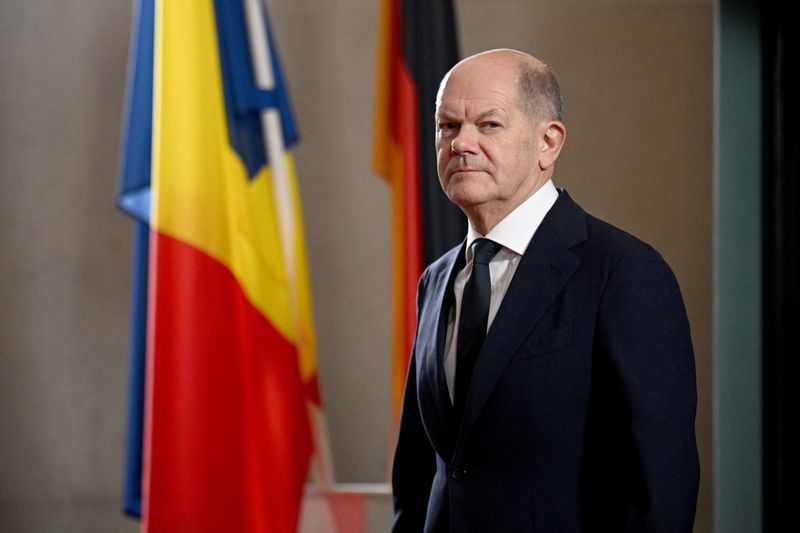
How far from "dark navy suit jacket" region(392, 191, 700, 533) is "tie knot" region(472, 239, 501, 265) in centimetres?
7

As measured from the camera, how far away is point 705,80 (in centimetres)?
316

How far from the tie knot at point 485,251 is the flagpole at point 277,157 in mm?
1446

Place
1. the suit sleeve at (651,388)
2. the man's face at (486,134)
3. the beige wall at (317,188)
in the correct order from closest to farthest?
the suit sleeve at (651,388) → the man's face at (486,134) → the beige wall at (317,188)

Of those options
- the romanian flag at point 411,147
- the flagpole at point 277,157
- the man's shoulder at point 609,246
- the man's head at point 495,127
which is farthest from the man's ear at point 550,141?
the flagpole at point 277,157

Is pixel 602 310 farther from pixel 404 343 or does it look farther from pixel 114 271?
pixel 114 271

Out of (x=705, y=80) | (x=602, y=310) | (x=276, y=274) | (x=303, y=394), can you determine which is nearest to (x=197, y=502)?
(x=303, y=394)

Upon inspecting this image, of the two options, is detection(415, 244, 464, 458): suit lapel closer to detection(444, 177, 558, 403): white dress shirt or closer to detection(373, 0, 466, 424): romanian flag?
detection(444, 177, 558, 403): white dress shirt

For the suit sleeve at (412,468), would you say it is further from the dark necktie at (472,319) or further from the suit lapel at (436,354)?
the dark necktie at (472,319)

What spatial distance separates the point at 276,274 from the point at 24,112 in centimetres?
134

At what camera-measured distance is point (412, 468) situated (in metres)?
1.48

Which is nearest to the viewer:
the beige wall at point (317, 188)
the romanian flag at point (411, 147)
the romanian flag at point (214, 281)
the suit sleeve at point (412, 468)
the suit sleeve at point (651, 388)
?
the suit sleeve at point (651, 388)

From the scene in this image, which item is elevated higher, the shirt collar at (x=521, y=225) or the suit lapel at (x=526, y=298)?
the shirt collar at (x=521, y=225)

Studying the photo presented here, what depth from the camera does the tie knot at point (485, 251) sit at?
4.30ft

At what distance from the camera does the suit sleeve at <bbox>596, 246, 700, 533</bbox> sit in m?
1.13
